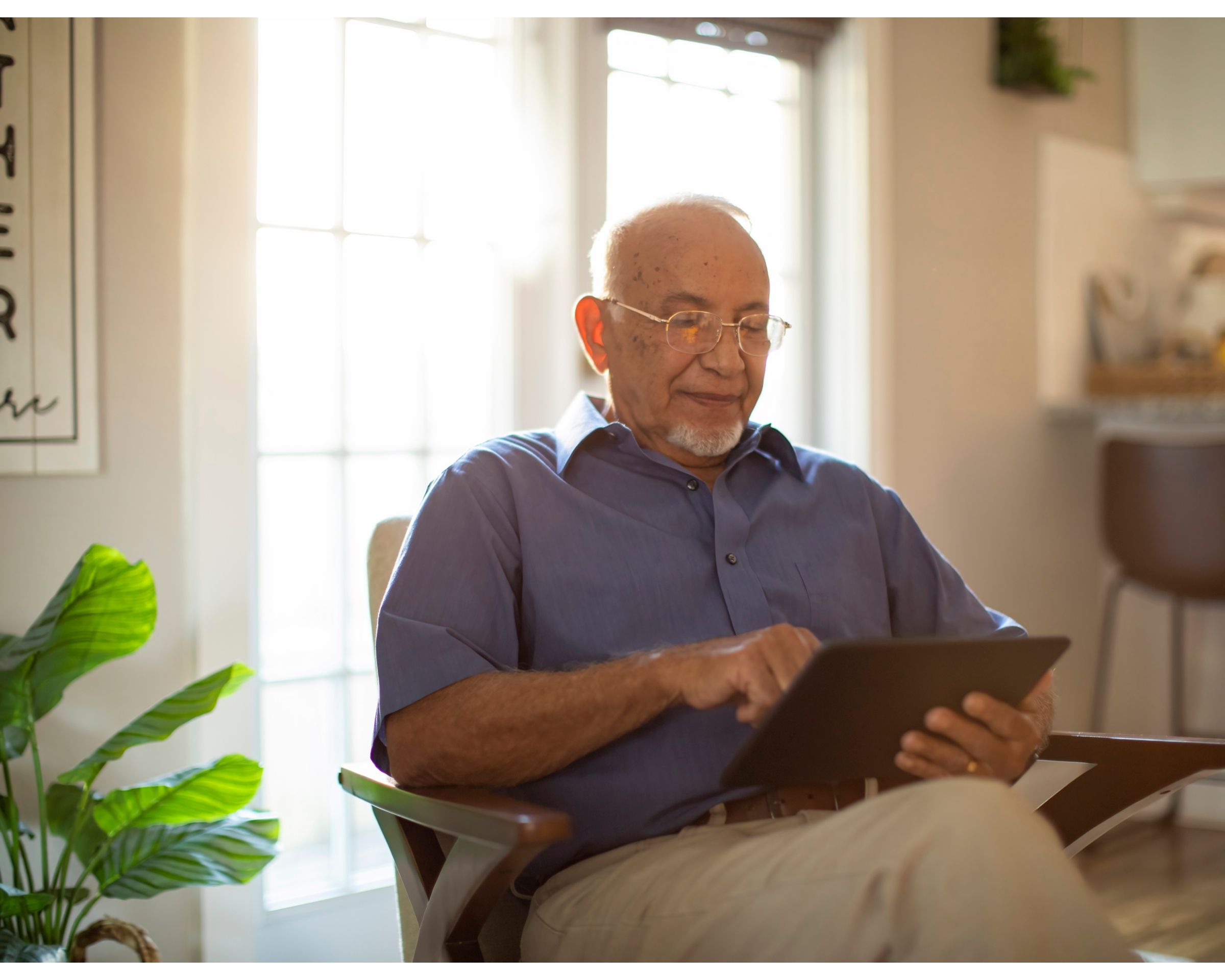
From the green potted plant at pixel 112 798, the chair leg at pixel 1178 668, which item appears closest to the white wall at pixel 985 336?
the chair leg at pixel 1178 668

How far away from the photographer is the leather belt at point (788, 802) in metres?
1.40

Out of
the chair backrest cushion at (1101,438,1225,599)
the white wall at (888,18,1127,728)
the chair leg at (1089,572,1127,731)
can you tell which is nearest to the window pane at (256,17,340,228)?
the white wall at (888,18,1127,728)

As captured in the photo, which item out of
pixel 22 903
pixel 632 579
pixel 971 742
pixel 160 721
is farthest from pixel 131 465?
pixel 971 742

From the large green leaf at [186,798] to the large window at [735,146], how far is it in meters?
1.41

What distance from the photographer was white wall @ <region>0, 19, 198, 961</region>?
1844 mm

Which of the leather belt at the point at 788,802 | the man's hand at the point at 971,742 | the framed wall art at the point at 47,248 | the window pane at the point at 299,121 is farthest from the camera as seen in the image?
the window pane at the point at 299,121

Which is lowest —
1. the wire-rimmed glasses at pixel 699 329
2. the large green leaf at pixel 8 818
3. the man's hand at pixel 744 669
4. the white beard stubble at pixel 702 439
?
the large green leaf at pixel 8 818

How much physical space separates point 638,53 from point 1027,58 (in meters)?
1.27

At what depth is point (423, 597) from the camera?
1.34m

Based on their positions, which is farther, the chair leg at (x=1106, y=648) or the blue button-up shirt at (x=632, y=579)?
the chair leg at (x=1106, y=648)

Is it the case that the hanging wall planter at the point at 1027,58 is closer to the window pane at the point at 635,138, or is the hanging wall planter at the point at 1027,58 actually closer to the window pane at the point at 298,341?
the window pane at the point at 635,138

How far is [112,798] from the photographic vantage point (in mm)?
1630

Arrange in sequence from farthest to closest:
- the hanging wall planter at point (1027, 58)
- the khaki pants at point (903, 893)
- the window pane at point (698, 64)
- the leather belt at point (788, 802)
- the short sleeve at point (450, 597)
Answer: the hanging wall planter at point (1027, 58)
the window pane at point (698, 64)
the leather belt at point (788, 802)
the short sleeve at point (450, 597)
the khaki pants at point (903, 893)
